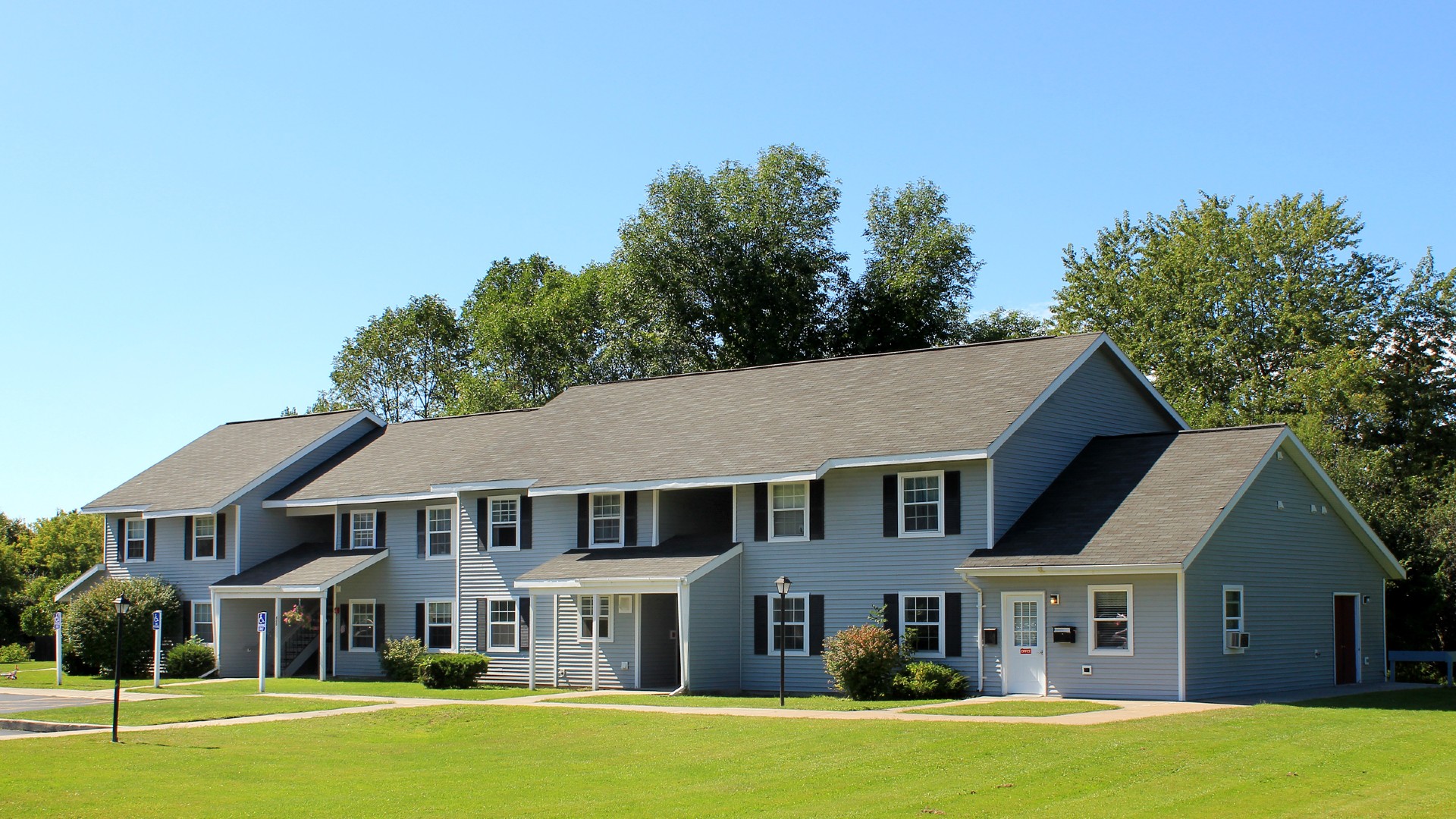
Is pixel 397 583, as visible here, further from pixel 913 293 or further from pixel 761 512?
pixel 913 293

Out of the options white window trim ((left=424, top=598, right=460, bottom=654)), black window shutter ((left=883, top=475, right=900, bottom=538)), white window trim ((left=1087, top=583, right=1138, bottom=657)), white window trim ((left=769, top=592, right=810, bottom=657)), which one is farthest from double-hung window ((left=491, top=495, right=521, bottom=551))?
white window trim ((left=1087, top=583, right=1138, bottom=657))

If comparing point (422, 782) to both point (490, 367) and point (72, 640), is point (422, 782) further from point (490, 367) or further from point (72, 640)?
point (490, 367)

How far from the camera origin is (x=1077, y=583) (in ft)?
87.3

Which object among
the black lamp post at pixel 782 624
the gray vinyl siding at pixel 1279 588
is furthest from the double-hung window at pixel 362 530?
the gray vinyl siding at pixel 1279 588

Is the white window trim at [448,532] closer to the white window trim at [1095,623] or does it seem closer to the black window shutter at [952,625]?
the black window shutter at [952,625]

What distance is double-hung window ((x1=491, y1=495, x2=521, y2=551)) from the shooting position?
3497cm

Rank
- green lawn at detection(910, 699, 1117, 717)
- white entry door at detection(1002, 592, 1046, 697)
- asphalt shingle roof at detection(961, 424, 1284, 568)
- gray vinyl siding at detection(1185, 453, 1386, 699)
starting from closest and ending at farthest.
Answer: green lawn at detection(910, 699, 1117, 717), asphalt shingle roof at detection(961, 424, 1284, 568), gray vinyl siding at detection(1185, 453, 1386, 699), white entry door at detection(1002, 592, 1046, 697)

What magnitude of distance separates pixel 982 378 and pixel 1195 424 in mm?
19048

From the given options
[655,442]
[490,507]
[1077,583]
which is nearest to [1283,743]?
[1077,583]

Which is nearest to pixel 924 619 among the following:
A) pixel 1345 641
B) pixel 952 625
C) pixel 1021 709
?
pixel 952 625

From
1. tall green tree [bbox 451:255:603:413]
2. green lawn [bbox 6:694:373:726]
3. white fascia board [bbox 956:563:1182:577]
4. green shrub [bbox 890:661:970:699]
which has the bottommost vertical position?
green lawn [bbox 6:694:373:726]

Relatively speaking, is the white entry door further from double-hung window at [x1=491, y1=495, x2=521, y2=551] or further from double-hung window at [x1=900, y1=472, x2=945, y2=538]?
double-hung window at [x1=491, y1=495, x2=521, y2=551]

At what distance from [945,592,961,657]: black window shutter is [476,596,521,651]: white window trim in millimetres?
10914

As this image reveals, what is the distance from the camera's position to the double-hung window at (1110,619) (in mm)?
26047
